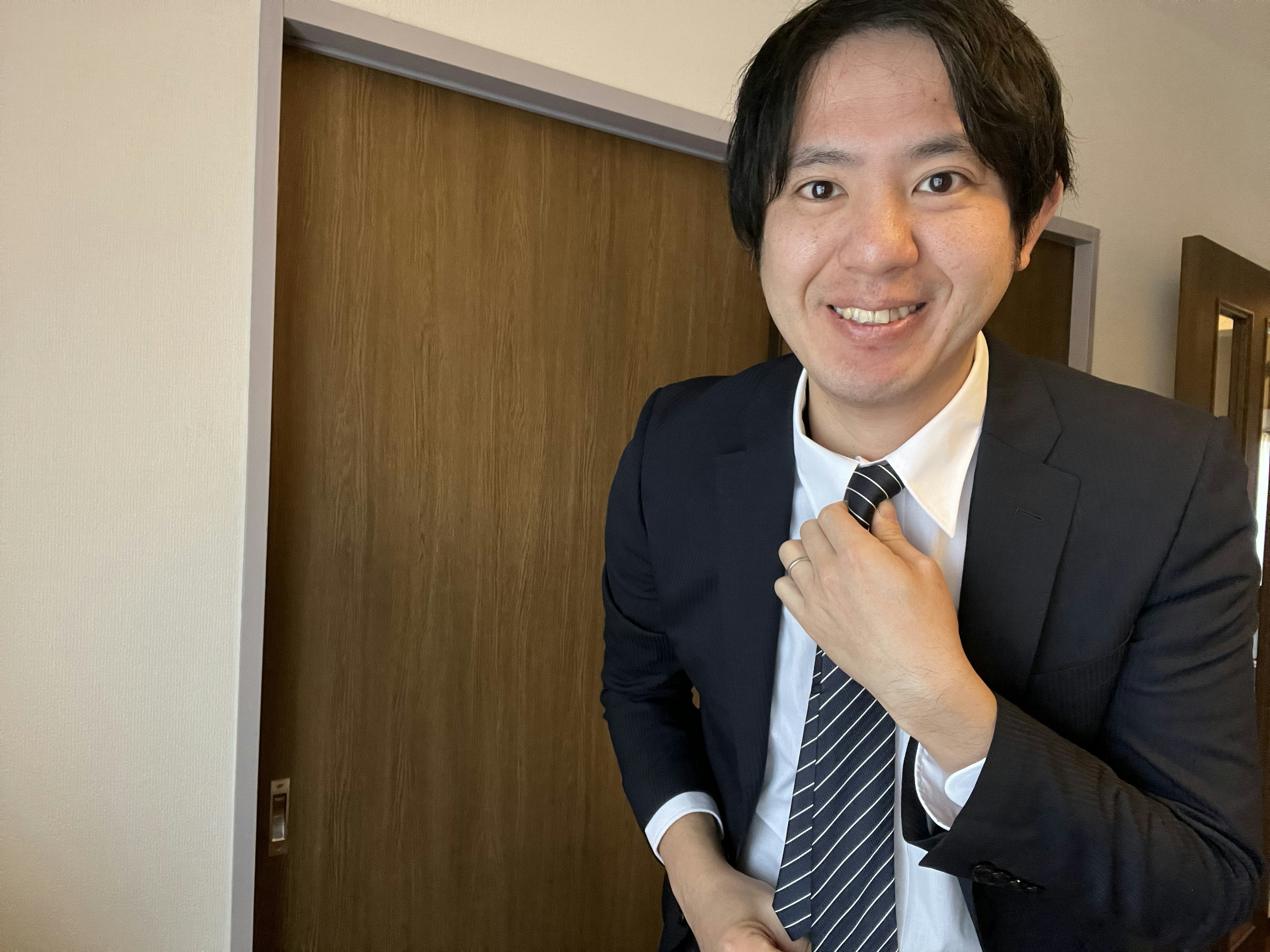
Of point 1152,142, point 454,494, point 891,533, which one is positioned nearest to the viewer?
point 891,533

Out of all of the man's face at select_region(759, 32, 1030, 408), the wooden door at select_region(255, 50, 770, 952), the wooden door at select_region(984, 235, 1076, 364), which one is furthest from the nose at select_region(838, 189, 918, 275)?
the wooden door at select_region(984, 235, 1076, 364)

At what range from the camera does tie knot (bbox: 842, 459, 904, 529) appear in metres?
0.86

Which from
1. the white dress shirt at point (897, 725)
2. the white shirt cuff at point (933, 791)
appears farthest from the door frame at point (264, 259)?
the white shirt cuff at point (933, 791)

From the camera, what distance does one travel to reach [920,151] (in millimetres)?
808

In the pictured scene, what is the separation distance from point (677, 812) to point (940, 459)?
521 millimetres

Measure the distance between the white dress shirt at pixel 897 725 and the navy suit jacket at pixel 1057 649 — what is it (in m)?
0.02

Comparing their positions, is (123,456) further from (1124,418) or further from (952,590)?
(1124,418)

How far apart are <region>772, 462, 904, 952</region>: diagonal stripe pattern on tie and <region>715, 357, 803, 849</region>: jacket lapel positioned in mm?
90

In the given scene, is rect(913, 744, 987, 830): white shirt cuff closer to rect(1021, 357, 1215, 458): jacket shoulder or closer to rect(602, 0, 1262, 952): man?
rect(602, 0, 1262, 952): man

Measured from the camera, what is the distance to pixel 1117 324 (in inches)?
113

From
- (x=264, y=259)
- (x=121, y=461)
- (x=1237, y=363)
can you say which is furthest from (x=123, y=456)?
(x=1237, y=363)

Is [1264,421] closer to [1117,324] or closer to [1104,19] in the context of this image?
[1117,324]

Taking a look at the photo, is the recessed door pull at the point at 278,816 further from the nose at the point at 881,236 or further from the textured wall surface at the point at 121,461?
the nose at the point at 881,236

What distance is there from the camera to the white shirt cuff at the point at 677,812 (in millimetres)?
988
